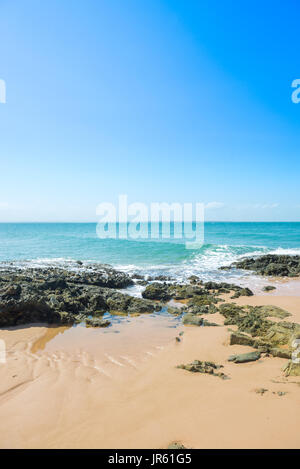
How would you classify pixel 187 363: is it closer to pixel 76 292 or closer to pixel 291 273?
pixel 76 292

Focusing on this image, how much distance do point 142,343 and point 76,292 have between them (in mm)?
6196

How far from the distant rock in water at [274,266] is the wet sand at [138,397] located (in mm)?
14608

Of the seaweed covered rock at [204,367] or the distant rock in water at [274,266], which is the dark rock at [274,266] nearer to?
the distant rock in water at [274,266]

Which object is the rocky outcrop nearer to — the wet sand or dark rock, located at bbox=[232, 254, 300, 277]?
the wet sand

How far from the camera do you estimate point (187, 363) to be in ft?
19.9

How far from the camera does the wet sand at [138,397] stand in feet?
Result: 11.6

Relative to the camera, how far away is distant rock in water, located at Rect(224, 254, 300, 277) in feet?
65.1

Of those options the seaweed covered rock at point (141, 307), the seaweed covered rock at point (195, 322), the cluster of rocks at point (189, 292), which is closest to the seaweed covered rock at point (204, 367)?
the seaweed covered rock at point (195, 322)

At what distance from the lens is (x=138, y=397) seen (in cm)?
468

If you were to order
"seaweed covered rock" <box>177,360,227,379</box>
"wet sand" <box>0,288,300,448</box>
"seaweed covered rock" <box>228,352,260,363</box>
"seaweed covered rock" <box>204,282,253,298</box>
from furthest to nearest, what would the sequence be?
"seaweed covered rock" <box>204,282,253,298</box> < "seaweed covered rock" <box>228,352,260,363</box> < "seaweed covered rock" <box>177,360,227,379</box> < "wet sand" <box>0,288,300,448</box>

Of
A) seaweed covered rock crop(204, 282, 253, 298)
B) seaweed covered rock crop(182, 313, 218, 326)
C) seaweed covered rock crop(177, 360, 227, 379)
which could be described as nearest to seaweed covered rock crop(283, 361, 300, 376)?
seaweed covered rock crop(177, 360, 227, 379)

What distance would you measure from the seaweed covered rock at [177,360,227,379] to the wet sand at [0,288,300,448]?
180 mm

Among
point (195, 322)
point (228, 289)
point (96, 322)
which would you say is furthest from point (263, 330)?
point (228, 289)
